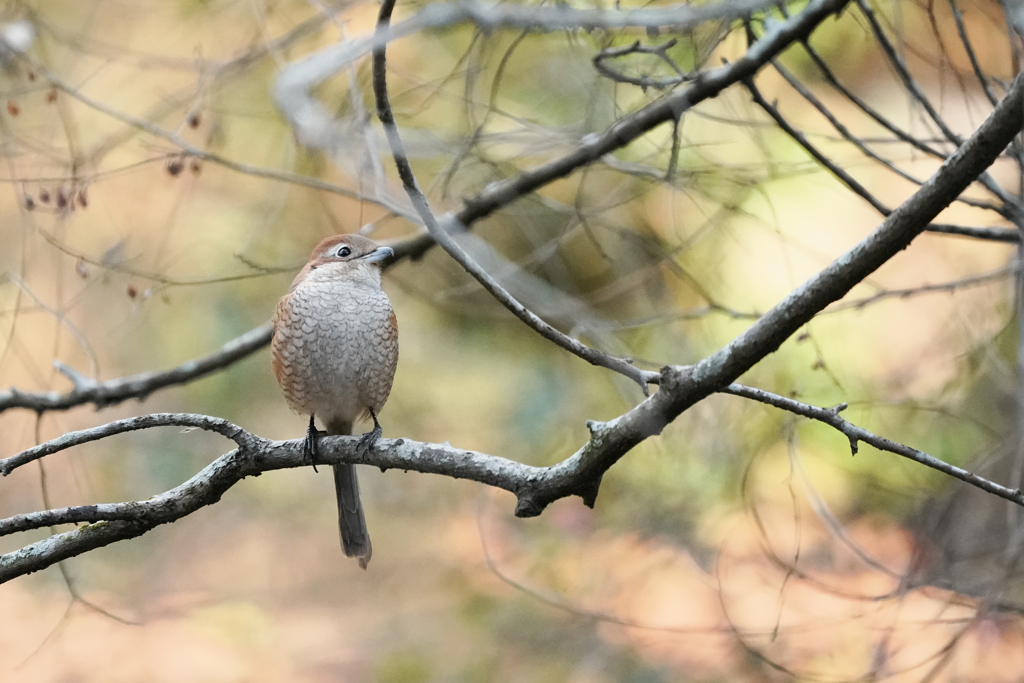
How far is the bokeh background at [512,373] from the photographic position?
169 inches

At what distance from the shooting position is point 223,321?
666cm

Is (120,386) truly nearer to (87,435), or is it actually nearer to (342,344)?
(342,344)

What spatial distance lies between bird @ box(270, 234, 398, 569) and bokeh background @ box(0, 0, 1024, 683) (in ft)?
1.74

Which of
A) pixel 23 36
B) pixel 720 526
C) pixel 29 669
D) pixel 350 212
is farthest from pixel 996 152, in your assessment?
pixel 29 669

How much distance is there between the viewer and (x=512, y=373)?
686 centimetres

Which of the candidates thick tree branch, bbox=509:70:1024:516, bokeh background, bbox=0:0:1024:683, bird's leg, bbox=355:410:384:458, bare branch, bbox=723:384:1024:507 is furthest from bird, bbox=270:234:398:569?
bare branch, bbox=723:384:1024:507

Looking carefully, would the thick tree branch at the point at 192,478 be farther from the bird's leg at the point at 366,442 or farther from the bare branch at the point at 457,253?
the bare branch at the point at 457,253

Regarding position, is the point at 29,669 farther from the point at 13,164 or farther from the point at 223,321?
the point at 13,164

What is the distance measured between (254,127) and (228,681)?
168 inches

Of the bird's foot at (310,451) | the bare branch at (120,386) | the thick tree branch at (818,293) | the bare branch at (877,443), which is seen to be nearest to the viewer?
the thick tree branch at (818,293)

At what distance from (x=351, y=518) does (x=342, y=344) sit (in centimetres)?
76

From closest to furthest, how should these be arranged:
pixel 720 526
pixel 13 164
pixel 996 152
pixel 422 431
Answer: pixel 996 152, pixel 13 164, pixel 720 526, pixel 422 431

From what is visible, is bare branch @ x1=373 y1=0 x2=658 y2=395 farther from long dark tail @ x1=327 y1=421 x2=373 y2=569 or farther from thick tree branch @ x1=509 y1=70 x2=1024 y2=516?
long dark tail @ x1=327 y1=421 x2=373 y2=569

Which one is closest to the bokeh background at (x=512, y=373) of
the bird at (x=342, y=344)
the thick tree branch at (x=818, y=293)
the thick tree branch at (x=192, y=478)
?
the bird at (x=342, y=344)
